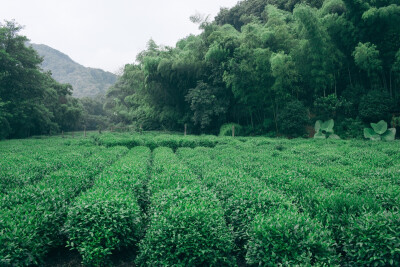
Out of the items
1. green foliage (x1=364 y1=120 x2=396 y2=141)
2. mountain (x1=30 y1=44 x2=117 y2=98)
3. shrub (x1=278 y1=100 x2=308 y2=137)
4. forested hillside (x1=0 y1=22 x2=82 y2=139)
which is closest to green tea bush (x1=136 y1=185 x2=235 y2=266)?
shrub (x1=278 y1=100 x2=308 y2=137)

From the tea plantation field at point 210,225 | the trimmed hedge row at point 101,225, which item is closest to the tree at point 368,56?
the tea plantation field at point 210,225

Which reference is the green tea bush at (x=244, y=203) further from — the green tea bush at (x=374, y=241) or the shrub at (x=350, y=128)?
the shrub at (x=350, y=128)

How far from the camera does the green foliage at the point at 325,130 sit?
58.2ft

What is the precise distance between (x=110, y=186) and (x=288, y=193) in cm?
351


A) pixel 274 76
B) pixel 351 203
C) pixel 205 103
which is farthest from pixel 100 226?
pixel 205 103

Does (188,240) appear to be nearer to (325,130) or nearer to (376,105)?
(325,130)

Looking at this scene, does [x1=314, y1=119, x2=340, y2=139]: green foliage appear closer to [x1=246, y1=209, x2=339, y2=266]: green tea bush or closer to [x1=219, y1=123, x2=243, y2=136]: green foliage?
[x1=219, y1=123, x2=243, y2=136]: green foliage

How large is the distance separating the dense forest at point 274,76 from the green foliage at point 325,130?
37.9 inches

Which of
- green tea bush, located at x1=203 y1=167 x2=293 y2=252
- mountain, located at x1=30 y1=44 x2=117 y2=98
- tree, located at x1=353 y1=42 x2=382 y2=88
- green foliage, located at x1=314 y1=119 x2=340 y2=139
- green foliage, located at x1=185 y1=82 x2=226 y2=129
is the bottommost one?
green tea bush, located at x1=203 y1=167 x2=293 y2=252

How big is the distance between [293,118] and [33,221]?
59.4 ft

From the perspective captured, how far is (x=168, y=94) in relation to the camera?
25.3 metres

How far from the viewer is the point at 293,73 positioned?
59.3 feet

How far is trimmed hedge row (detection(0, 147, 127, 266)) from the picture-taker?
2.74m

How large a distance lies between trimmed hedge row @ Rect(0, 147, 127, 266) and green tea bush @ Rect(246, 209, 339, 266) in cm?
276
